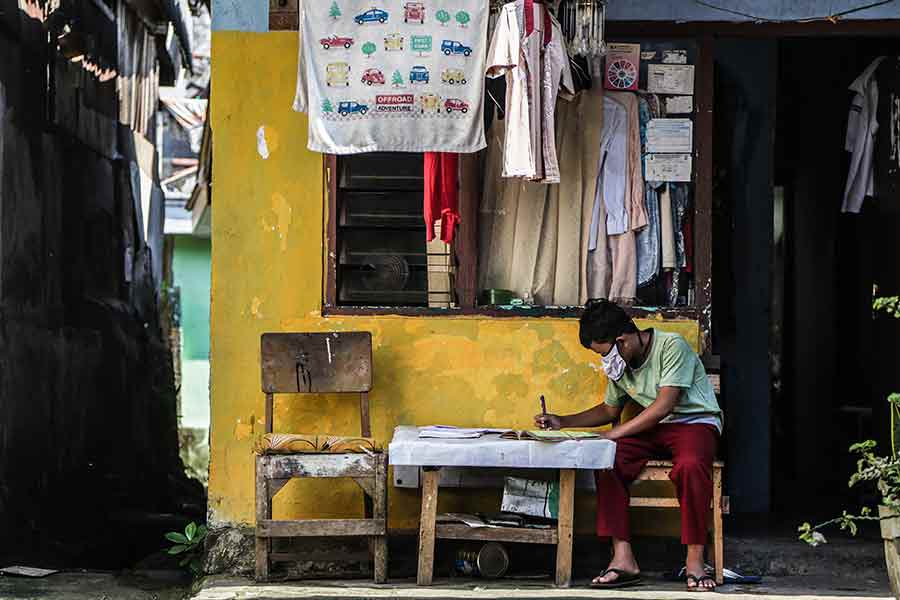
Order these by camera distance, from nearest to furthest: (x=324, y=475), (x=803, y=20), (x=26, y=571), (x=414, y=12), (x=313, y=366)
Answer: (x=324, y=475)
(x=414, y=12)
(x=313, y=366)
(x=803, y=20)
(x=26, y=571)

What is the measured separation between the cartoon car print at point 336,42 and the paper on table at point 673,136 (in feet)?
5.53

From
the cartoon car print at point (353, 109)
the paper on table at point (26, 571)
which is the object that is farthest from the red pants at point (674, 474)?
the paper on table at point (26, 571)

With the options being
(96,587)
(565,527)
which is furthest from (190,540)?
(565,527)

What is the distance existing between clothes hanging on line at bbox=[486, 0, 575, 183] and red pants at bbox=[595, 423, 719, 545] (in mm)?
1381

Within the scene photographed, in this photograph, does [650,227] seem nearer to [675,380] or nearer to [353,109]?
[675,380]

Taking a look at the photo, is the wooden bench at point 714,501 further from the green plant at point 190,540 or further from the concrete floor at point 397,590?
the green plant at point 190,540

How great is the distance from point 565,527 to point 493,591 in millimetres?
463

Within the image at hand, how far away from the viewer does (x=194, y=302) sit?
21.6 meters

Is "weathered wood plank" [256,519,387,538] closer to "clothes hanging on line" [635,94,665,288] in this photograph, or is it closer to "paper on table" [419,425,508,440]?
"paper on table" [419,425,508,440]

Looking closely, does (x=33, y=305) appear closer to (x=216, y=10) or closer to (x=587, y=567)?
(x=216, y=10)

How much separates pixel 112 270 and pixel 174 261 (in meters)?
10.4

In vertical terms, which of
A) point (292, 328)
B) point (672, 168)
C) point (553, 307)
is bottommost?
point (292, 328)

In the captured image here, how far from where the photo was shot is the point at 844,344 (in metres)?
10.4

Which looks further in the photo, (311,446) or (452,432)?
(452,432)
